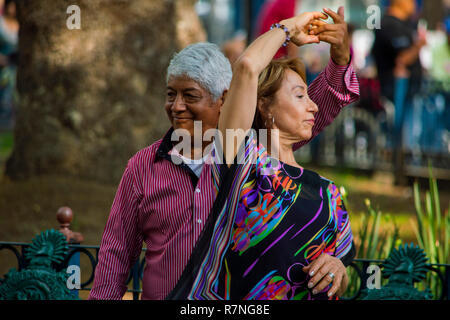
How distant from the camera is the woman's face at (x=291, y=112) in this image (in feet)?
7.84

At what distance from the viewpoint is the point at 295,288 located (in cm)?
222

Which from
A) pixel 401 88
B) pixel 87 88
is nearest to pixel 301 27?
pixel 87 88

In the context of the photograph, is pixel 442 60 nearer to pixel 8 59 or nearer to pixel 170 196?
pixel 8 59

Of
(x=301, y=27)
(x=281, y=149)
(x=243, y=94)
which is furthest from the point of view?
(x=281, y=149)

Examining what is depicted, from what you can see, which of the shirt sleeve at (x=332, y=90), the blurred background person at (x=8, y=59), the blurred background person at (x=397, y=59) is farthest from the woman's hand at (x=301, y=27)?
the blurred background person at (x=8, y=59)

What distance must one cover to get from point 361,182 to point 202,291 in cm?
621

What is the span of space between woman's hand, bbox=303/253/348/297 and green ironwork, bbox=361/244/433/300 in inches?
15.9

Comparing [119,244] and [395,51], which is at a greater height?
[395,51]

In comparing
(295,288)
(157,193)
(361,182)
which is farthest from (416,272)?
(361,182)

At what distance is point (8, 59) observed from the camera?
12.2m

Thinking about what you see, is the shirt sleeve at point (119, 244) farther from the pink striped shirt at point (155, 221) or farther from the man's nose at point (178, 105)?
the man's nose at point (178, 105)

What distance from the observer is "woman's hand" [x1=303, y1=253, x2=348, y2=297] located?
2184mm

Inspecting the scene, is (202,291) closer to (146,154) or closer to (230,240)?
(230,240)

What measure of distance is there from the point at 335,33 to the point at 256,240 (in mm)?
763
